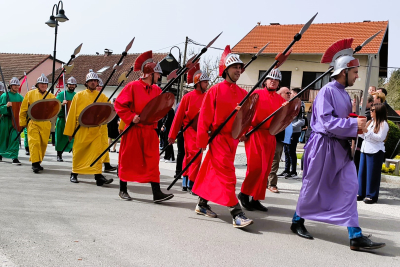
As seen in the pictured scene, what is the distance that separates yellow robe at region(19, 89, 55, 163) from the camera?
29.7 ft

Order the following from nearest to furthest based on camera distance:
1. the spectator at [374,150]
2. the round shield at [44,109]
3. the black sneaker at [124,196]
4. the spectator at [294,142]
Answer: the black sneaker at [124,196] < the spectator at [374,150] < the round shield at [44,109] < the spectator at [294,142]

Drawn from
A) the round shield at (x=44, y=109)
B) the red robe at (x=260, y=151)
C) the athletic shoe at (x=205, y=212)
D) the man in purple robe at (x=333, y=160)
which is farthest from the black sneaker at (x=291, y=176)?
the man in purple robe at (x=333, y=160)

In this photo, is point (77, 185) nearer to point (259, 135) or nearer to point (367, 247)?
point (259, 135)

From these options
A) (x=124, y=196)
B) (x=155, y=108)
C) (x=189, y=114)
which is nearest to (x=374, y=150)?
(x=189, y=114)

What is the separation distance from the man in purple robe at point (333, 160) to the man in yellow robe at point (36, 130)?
610cm

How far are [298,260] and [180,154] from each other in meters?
4.90

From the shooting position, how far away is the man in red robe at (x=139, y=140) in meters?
6.35

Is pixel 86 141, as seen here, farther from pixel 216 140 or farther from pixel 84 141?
pixel 216 140

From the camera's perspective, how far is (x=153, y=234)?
4527 mm

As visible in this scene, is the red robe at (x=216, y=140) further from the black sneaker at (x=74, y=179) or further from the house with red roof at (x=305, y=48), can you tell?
the house with red roof at (x=305, y=48)

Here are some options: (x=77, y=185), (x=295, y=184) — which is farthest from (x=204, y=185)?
(x=295, y=184)

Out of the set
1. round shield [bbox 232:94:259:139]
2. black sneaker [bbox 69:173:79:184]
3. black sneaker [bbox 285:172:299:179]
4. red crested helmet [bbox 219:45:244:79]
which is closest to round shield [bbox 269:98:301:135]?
round shield [bbox 232:94:259:139]

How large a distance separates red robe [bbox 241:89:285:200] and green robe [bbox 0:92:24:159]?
656 cm

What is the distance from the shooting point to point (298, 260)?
3.99 meters
